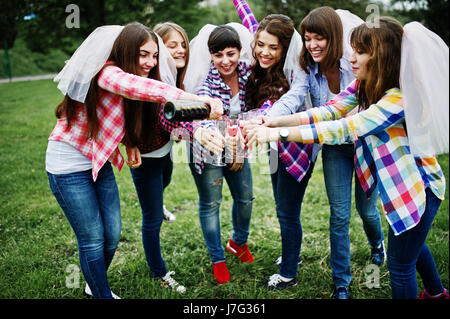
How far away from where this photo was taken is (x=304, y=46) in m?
2.71

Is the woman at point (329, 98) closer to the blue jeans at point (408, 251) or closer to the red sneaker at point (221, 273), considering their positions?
the blue jeans at point (408, 251)

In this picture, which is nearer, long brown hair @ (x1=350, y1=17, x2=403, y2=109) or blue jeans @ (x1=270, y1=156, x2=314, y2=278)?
long brown hair @ (x1=350, y1=17, x2=403, y2=109)

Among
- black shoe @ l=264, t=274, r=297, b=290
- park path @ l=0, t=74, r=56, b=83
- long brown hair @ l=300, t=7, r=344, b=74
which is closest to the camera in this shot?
long brown hair @ l=300, t=7, r=344, b=74

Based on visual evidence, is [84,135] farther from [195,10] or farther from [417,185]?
[195,10]

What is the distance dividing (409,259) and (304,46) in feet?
5.22

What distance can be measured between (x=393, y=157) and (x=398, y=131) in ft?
0.50

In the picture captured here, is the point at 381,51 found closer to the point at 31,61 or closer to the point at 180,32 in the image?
the point at 180,32

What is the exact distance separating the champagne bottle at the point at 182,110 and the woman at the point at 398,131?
0.38m

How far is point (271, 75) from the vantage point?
2.82m

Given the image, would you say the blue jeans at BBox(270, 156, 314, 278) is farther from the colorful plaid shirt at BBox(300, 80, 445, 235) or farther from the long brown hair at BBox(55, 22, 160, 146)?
the long brown hair at BBox(55, 22, 160, 146)

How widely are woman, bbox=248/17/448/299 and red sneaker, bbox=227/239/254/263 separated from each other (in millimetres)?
1509

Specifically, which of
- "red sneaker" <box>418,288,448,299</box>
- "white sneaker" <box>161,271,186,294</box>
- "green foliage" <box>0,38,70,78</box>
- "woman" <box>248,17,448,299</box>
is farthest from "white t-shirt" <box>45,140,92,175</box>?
"green foliage" <box>0,38,70,78</box>

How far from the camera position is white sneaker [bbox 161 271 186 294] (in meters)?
3.03

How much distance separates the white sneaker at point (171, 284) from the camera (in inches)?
119
